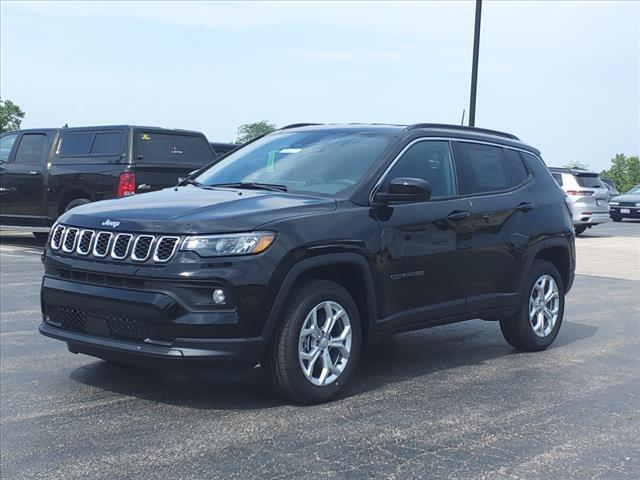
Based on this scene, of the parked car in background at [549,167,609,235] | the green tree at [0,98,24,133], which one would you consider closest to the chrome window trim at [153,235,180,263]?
the parked car in background at [549,167,609,235]

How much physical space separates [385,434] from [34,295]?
19.8 feet

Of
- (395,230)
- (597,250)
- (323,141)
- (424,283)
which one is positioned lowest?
A: (597,250)

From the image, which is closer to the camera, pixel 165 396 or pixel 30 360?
pixel 165 396

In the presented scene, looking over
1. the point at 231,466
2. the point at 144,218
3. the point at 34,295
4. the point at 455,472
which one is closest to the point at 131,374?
the point at 144,218

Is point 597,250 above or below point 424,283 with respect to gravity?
below

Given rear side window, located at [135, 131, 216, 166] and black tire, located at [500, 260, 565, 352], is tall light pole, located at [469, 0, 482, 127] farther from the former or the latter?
black tire, located at [500, 260, 565, 352]

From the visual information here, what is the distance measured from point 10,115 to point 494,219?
4178 inches

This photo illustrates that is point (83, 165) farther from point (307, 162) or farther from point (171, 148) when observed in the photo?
point (307, 162)

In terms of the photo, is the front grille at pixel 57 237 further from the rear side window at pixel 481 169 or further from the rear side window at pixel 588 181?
the rear side window at pixel 588 181

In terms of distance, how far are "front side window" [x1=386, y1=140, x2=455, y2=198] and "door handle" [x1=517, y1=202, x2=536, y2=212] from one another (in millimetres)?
844

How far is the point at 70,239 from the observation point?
17.7ft

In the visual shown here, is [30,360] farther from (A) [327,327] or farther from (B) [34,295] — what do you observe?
(B) [34,295]

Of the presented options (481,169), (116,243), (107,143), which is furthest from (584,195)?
(116,243)

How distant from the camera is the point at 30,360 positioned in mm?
6504
